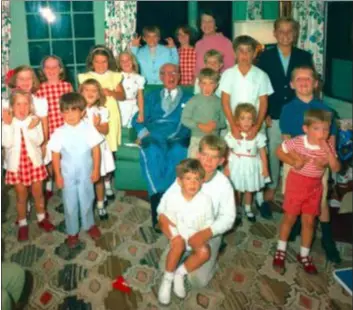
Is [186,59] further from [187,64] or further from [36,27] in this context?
[36,27]

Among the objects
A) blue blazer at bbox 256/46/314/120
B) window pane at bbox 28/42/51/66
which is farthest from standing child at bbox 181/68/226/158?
window pane at bbox 28/42/51/66

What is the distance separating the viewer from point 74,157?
2.72 meters

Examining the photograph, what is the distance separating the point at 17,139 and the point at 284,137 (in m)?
1.63

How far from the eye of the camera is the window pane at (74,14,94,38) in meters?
4.90

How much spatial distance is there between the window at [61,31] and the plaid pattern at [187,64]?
Answer: 3.85ft

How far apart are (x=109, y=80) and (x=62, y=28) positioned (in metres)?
1.88

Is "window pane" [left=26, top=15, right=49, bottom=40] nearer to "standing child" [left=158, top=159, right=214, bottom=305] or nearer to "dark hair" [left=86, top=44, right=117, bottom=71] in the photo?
"dark hair" [left=86, top=44, right=117, bottom=71]

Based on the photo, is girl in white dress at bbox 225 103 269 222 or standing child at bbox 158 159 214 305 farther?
girl in white dress at bbox 225 103 269 222

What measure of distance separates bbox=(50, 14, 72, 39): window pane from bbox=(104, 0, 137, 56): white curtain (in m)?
0.47

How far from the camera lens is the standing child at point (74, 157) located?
2.71 m

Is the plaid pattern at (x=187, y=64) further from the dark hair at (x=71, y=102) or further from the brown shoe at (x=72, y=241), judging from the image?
the brown shoe at (x=72, y=241)

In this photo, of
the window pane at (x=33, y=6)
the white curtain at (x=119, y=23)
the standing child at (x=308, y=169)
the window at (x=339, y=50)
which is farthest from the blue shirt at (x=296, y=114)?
the window pane at (x=33, y=6)

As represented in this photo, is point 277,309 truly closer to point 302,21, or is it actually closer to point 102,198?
point 102,198

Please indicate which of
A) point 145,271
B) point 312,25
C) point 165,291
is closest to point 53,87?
point 145,271
